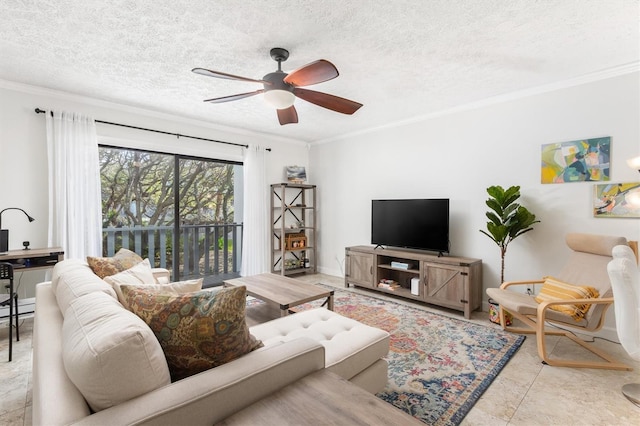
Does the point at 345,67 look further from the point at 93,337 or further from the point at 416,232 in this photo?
the point at 93,337

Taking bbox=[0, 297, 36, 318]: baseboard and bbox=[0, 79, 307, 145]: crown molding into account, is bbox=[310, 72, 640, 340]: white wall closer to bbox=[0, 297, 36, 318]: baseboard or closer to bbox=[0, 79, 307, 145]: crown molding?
bbox=[0, 79, 307, 145]: crown molding

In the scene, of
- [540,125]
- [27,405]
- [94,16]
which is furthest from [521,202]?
[27,405]

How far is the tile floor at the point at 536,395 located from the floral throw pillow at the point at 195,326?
1.45 m

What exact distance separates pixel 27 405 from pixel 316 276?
3.92m

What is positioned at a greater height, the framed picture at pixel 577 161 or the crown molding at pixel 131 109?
the crown molding at pixel 131 109

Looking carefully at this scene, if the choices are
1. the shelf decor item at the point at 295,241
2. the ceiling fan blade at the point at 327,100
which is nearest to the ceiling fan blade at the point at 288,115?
the ceiling fan blade at the point at 327,100

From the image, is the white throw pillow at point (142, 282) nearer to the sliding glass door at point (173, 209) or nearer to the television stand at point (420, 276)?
the sliding glass door at point (173, 209)

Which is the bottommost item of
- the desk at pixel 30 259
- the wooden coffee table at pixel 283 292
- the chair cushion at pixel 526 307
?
the chair cushion at pixel 526 307

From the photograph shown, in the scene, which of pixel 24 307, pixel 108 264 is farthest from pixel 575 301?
pixel 24 307

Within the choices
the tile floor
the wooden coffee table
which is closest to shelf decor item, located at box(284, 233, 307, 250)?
the wooden coffee table

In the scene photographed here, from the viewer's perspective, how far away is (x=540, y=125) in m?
3.25

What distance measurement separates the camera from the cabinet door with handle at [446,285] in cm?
337

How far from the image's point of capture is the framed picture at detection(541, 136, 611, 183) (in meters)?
2.87

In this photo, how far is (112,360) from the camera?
0.89 metres
